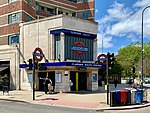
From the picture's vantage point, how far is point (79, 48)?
119 ft

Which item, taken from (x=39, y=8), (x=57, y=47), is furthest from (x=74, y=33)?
(x=39, y=8)

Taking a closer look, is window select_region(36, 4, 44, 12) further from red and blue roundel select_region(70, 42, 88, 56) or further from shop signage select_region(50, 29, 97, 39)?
red and blue roundel select_region(70, 42, 88, 56)

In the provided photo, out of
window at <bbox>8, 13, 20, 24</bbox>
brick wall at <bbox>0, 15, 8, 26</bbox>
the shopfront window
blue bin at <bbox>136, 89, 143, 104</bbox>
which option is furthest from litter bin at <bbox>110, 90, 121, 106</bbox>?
brick wall at <bbox>0, 15, 8, 26</bbox>

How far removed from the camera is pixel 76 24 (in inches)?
1433

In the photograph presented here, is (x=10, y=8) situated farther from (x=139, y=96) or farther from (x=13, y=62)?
(x=139, y=96)

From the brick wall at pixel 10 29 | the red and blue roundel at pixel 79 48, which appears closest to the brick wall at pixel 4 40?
the brick wall at pixel 10 29

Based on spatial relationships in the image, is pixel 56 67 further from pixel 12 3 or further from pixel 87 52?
pixel 12 3

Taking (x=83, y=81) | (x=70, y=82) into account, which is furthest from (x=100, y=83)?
(x=70, y=82)

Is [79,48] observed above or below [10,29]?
below

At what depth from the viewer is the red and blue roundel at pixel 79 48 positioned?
1410 inches

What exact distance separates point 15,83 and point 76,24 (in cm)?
1098

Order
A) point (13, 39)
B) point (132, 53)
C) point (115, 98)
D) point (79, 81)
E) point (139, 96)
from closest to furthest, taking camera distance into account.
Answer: point (115, 98)
point (139, 96)
point (79, 81)
point (13, 39)
point (132, 53)

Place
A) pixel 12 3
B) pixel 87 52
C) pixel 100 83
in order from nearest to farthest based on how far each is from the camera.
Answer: pixel 87 52 < pixel 12 3 < pixel 100 83

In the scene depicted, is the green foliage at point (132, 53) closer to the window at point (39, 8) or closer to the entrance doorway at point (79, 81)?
the window at point (39, 8)
